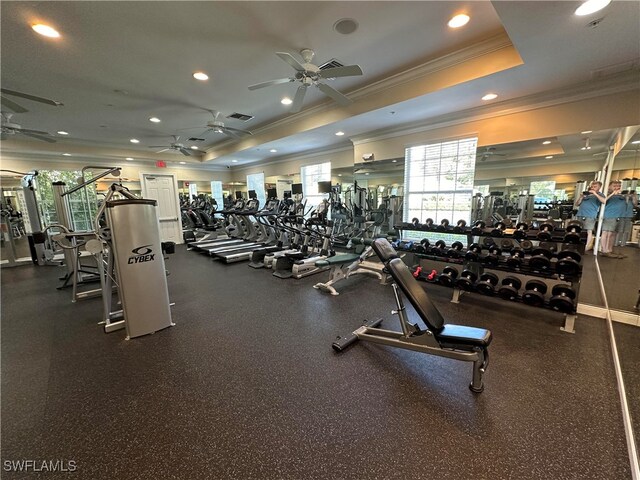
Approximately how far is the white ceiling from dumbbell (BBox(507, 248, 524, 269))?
5.43 feet

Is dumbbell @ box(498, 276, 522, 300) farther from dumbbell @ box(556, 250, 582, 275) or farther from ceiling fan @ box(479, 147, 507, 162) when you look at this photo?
ceiling fan @ box(479, 147, 507, 162)

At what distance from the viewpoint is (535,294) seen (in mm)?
2668

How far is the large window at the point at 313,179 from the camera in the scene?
7633mm

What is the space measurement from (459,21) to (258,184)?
841cm

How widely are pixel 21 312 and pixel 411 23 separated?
590 cm

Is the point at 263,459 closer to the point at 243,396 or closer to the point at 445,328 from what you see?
the point at 243,396

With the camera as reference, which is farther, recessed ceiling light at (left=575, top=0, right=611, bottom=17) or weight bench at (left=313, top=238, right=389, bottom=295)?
weight bench at (left=313, top=238, right=389, bottom=295)

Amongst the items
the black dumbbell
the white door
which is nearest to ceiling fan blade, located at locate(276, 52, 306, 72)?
the black dumbbell

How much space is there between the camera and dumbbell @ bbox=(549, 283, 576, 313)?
250 cm

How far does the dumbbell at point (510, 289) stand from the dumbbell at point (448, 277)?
51cm

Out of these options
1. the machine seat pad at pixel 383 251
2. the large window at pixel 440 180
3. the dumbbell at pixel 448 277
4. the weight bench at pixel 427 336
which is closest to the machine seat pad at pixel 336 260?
the dumbbell at pixel 448 277

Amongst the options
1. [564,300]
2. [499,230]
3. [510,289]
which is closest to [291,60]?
[499,230]

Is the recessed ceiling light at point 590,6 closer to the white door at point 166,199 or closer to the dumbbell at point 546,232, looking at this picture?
the dumbbell at point 546,232

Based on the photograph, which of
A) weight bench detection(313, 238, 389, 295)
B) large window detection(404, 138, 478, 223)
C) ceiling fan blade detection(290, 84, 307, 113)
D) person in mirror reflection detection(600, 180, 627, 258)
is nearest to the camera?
person in mirror reflection detection(600, 180, 627, 258)
